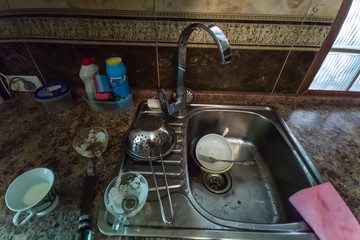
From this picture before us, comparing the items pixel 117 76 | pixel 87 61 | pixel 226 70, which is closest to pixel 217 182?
pixel 226 70

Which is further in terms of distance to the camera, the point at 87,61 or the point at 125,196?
the point at 87,61

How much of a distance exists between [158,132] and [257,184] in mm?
466

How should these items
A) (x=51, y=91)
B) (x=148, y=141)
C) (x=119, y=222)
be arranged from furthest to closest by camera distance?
(x=51, y=91), (x=148, y=141), (x=119, y=222)

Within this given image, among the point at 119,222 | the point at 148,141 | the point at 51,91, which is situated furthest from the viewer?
the point at 51,91

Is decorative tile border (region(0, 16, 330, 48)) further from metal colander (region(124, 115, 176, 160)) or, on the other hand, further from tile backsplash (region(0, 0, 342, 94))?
metal colander (region(124, 115, 176, 160))

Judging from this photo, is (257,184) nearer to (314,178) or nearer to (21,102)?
(314,178)

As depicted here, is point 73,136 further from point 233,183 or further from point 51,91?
point 233,183

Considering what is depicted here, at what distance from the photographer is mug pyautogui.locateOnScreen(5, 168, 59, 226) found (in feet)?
1.45

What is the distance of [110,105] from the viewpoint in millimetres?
754

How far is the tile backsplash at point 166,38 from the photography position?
637 mm

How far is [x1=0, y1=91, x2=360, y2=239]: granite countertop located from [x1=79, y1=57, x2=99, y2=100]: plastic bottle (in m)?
0.11

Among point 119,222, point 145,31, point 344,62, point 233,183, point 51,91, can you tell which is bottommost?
point 233,183

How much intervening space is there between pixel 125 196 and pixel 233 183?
441 mm

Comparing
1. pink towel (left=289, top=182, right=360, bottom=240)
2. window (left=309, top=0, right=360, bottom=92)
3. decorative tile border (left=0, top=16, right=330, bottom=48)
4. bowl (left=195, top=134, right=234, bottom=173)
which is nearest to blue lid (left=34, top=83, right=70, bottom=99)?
decorative tile border (left=0, top=16, right=330, bottom=48)
